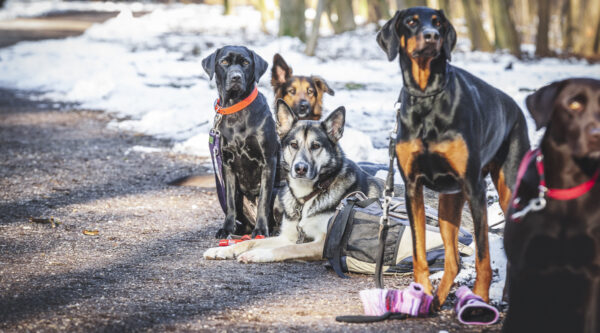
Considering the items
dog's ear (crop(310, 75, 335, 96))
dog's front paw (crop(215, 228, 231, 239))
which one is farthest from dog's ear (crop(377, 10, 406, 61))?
dog's ear (crop(310, 75, 335, 96))

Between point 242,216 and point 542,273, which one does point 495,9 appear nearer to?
point 242,216

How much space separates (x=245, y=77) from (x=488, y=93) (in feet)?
9.09

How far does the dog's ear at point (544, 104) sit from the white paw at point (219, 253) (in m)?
3.27

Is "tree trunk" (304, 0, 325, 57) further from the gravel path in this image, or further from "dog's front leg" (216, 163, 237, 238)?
"dog's front leg" (216, 163, 237, 238)

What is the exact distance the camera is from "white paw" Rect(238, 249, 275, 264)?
5473mm

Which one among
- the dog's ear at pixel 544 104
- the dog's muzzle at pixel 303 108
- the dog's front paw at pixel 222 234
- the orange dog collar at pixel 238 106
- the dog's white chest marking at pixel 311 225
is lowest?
the dog's front paw at pixel 222 234

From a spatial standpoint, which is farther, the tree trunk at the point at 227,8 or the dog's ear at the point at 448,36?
the tree trunk at the point at 227,8

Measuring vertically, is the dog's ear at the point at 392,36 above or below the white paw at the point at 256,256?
above

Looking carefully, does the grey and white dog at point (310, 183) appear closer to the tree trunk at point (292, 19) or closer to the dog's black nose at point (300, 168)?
the dog's black nose at point (300, 168)

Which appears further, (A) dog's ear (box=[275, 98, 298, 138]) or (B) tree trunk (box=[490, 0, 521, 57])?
Result: (B) tree trunk (box=[490, 0, 521, 57])

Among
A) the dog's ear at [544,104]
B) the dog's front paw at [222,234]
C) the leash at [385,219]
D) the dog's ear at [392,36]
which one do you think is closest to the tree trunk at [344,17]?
the dog's front paw at [222,234]

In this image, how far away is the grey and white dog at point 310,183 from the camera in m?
5.70

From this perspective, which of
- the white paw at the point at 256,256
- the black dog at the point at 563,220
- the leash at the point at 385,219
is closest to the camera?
the black dog at the point at 563,220

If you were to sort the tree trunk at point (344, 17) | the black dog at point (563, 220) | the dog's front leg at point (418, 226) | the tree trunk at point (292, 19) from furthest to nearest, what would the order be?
the tree trunk at point (344, 17) < the tree trunk at point (292, 19) < the dog's front leg at point (418, 226) < the black dog at point (563, 220)
